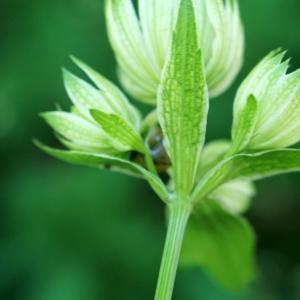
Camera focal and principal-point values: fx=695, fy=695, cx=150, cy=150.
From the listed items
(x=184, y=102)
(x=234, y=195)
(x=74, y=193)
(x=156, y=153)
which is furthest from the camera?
(x=74, y=193)

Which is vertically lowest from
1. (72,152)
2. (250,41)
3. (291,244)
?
(291,244)

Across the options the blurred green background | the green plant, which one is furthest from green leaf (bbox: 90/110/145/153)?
the blurred green background

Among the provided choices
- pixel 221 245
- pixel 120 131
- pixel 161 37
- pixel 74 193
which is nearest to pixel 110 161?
pixel 120 131

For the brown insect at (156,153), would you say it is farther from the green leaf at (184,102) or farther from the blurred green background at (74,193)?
the blurred green background at (74,193)

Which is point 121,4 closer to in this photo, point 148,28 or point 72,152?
point 148,28

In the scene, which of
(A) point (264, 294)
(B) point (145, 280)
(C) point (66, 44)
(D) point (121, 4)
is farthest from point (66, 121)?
(A) point (264, 294)

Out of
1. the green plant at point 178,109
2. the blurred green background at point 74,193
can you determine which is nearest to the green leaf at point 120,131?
the green plant at point 178,109

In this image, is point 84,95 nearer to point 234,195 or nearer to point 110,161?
point 110,161
